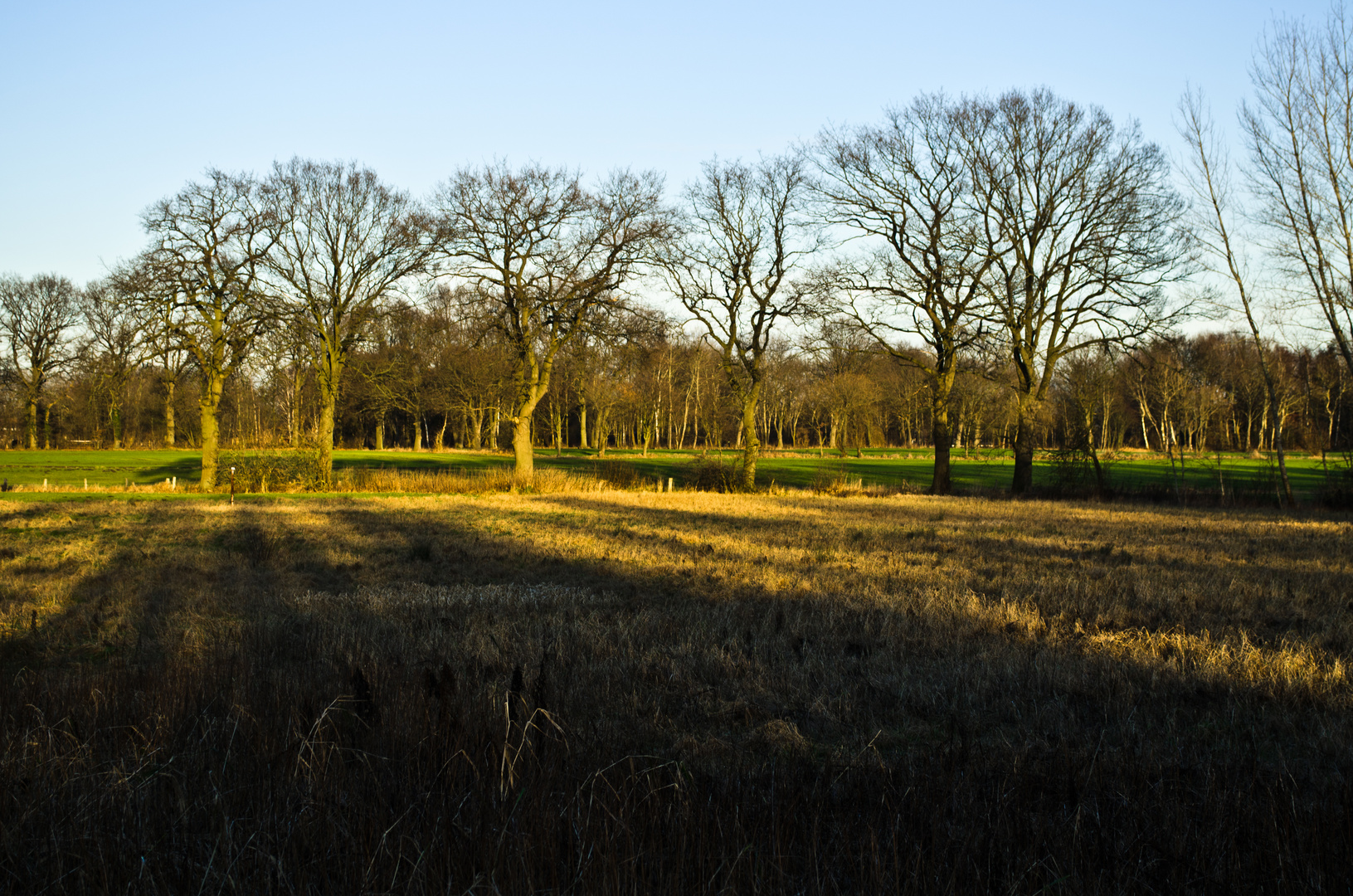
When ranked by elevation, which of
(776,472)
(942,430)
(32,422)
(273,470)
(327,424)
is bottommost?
(776,472)

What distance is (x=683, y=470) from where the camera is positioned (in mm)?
38062

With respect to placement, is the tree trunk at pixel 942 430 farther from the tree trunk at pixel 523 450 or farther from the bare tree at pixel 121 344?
the bare tree at pixel 121 344

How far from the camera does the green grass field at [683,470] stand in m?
27.6

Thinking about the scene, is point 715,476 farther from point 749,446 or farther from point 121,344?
point 121,344

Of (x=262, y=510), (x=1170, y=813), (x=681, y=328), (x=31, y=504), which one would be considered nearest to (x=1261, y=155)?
(x=681, y=328)

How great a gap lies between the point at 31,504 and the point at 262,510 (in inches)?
243

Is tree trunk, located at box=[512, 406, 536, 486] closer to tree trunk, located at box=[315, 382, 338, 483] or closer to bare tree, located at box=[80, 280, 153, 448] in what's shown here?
tree trunk, located at box=[315, 382, 338, 483]

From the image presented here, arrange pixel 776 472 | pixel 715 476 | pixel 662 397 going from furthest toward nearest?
pixel 662 397 → pixel 776 472 → pixel 715 476

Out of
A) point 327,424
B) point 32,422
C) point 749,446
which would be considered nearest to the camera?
point 749,446

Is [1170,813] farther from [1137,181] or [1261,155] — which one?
[1137,181]

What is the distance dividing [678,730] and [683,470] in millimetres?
34050

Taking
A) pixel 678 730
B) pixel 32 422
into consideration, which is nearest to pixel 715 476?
pixel 678 730

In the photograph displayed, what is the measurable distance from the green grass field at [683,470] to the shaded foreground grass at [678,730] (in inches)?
775

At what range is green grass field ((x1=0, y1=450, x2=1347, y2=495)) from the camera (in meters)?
27.6
